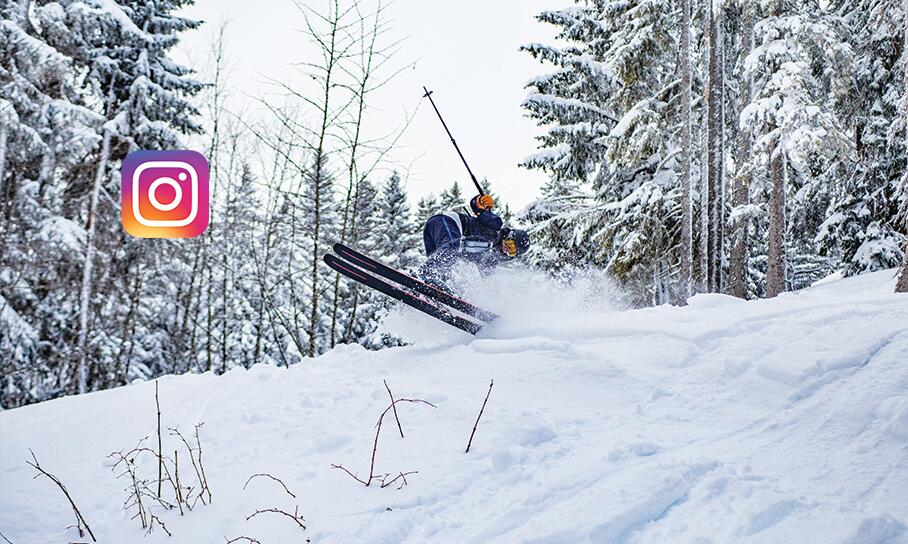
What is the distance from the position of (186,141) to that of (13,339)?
6.47 metres

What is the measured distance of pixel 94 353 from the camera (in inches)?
516

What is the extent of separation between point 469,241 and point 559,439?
3573mm

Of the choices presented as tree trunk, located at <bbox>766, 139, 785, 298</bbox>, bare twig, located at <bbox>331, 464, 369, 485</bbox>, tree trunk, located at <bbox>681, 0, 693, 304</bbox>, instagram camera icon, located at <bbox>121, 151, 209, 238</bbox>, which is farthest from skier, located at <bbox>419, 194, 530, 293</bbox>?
tree trunk, located at <bbox>766, 139, 785, 298</bbox>

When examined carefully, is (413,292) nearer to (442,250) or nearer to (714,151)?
(442,250)

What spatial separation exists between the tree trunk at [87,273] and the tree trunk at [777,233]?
14.4m

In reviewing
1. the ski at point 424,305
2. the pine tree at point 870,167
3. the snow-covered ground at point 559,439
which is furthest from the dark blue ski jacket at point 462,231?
the pine tree at point 870,167

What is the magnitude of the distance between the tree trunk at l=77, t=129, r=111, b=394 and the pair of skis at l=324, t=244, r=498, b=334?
27.8 feet

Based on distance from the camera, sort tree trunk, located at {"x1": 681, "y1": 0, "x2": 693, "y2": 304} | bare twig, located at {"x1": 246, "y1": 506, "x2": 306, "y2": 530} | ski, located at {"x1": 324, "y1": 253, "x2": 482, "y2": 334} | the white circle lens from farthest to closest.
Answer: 1. tree trunk, located at {"x1": 681, "y1": 0, "x2": 693, "y2": 304}
2. the white circle lens
3. ski, located at {"x1": 324, "y1": 253, "x2": 482, "y2": 334}
4. bare twig, located at {"x1": 246, "y1": 506, "x2": 306, "y2": 530}

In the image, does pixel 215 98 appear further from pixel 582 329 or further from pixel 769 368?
pixel 769 368

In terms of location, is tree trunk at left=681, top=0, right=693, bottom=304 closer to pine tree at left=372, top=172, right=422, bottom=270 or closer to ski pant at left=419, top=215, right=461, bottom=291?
ski pant at left=419, top=215, right=461, bottom=291

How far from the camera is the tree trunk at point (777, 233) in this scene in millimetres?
10953

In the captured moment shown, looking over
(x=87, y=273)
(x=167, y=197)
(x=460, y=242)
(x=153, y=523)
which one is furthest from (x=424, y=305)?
(x=87, y=273)

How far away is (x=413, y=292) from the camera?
585 cm

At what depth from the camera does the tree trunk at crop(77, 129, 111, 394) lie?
11.4 metres
